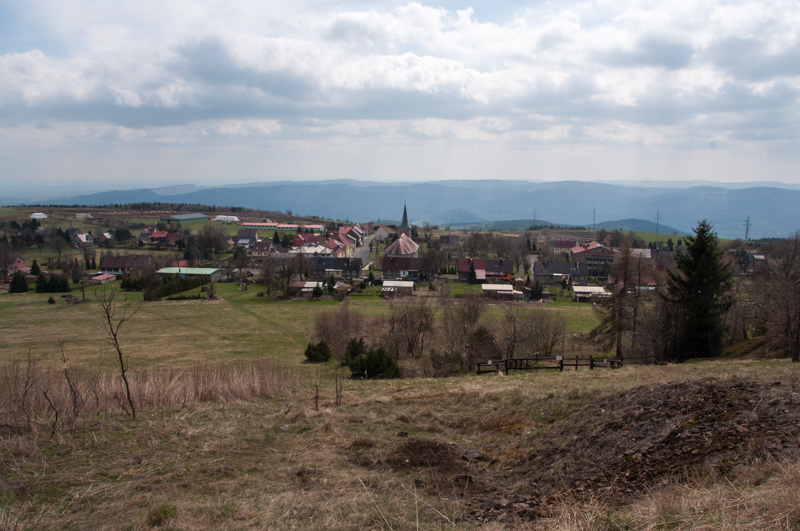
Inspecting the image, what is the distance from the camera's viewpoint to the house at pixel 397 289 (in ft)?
191

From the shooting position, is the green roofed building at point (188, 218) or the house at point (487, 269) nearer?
the house at point (487, 269)

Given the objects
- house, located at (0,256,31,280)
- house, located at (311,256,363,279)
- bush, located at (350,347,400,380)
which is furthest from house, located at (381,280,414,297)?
house, located at (0,256,31,280)

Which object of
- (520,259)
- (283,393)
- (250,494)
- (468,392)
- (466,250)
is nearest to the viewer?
A: (250,494)

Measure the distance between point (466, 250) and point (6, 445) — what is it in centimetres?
9048

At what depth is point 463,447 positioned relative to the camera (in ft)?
27.8

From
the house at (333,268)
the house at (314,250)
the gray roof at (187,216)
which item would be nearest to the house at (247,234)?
the house at (314,250)

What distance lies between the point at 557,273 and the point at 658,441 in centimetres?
7111

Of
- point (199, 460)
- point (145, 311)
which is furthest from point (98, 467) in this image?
point (145, 311)

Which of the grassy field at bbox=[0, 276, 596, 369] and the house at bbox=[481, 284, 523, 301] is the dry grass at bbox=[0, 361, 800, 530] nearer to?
the grassy field at bbox=[0, 276, 596, 369]

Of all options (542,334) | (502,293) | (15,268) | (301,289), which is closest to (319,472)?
(542,334)

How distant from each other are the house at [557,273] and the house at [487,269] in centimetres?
468

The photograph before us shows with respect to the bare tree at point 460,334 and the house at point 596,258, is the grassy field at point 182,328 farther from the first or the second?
the house at point 596,258

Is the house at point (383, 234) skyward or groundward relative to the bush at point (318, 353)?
skyward

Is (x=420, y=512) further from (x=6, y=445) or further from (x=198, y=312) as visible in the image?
(x=198, y=312)
